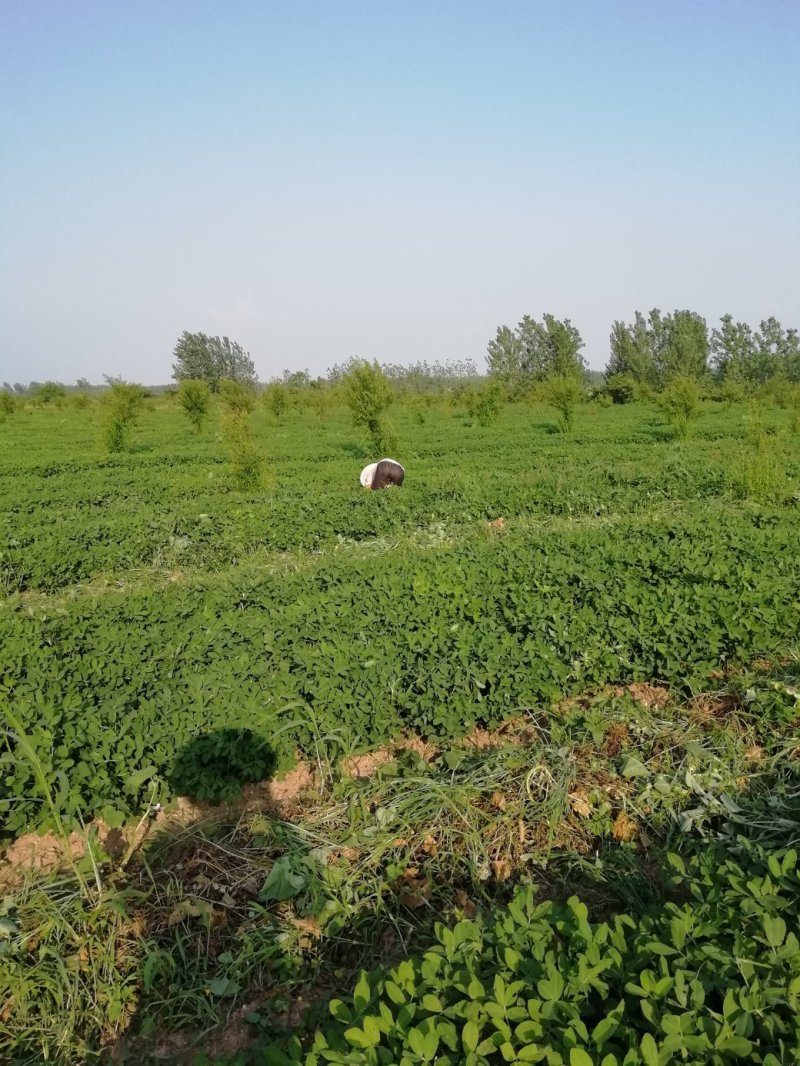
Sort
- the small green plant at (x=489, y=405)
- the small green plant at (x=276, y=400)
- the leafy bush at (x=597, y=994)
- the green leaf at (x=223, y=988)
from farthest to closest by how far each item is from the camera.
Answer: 1. the small green plant at (x=276, y=400)
2. the small green plant at (x=489, y=405)
3. the green leaf at (x=223, y=988)
4. the leafy bush at (x=597, y=994)

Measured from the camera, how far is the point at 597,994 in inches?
69.1

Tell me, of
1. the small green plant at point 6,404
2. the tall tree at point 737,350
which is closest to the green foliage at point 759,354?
the tall tree at point 737,350

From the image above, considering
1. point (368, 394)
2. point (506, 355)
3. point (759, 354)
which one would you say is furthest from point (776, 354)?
point (368, 394)

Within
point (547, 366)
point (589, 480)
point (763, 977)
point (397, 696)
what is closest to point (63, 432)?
point (589, 480)

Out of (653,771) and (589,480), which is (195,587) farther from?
(589,480)

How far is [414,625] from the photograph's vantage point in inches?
186

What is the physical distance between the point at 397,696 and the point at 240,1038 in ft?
6.76

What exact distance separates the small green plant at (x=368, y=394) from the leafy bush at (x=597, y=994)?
1743cm

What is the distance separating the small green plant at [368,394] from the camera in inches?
773

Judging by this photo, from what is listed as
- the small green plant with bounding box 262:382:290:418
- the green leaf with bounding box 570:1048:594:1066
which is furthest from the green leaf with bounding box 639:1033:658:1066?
the small green plant with bounding box 262:382:290:418

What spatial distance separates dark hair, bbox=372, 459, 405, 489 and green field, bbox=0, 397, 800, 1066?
6.03 meters

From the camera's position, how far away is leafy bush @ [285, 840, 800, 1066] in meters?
1.51

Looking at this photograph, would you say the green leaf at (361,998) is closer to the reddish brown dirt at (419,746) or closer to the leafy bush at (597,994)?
the leafy bush at (597,994)

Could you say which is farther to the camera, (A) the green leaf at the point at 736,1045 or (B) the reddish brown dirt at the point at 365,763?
(B) the reddish brown dirt at the point at 365,763
